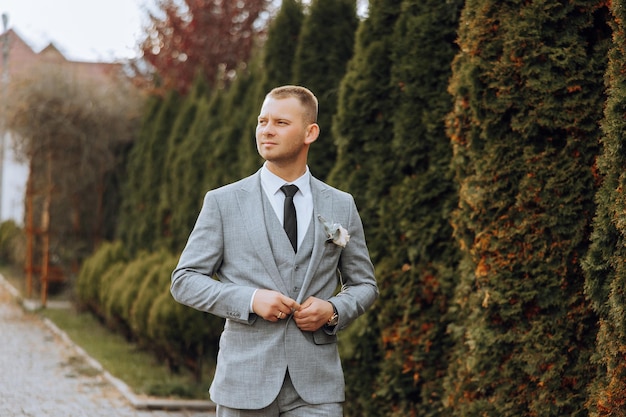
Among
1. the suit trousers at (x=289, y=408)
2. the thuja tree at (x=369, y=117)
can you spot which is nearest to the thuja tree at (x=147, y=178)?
the thuja tree at (x=369, y=117)

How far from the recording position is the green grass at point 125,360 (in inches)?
367

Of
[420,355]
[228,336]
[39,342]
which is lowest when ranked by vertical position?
[39,342]

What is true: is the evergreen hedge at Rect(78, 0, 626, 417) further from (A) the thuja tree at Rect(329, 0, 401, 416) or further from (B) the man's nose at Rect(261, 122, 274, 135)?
(B) the man's nose at Rect(261, 122, 274, 135)

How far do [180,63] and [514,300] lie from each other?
67.9 feet

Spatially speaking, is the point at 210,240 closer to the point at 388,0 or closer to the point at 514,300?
→ the point at 514,300

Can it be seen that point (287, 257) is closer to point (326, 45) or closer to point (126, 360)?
point (326, 45)

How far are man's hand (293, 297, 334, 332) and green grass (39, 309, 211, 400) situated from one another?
5933mm

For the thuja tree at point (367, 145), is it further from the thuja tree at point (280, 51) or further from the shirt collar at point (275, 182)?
the shirt collar at point (275, 182)

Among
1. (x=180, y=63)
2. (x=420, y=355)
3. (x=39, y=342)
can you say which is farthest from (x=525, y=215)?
(x=180, y=63)

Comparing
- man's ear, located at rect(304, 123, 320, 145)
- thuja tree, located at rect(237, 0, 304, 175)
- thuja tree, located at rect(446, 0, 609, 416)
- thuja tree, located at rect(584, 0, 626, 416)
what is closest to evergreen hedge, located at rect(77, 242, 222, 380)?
thuja tree, located at rect(237, 0, 304, 175)

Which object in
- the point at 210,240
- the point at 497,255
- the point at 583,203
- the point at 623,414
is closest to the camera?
the point at 210,240

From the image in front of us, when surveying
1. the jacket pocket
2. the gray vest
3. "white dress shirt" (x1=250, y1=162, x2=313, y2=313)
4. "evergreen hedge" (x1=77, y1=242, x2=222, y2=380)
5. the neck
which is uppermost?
the neck

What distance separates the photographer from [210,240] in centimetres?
362

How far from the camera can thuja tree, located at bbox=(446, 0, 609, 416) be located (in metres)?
5.04
